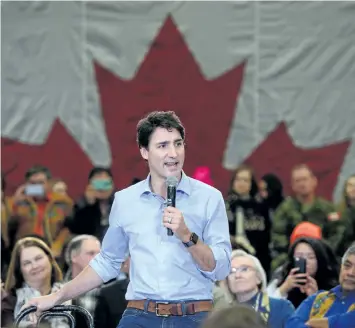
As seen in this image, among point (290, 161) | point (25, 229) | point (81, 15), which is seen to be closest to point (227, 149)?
point (290, 161)

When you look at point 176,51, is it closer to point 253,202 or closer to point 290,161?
point 290,161

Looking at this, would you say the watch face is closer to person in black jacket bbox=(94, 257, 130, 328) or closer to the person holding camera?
person in black jacket bbox=(94, 257, 130, 328)

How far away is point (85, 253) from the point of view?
24.2ft

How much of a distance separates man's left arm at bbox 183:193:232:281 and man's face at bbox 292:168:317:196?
4888 mm

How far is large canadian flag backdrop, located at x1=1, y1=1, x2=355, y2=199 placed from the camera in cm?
1174

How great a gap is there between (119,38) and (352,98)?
280 centimetres

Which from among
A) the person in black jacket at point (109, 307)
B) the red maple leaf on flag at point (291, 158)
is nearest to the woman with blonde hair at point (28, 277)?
the person in black jacket at point (109, 307)

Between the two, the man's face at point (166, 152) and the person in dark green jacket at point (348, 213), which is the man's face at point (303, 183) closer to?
the person in dark green jacket at point (348, 213)

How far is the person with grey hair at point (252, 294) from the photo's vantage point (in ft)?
21.9

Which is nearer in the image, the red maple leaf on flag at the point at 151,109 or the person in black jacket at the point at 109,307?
the person in black jacket at the point at 109,307

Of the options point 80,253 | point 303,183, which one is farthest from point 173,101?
point 80,253

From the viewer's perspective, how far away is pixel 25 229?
9266 millimetres

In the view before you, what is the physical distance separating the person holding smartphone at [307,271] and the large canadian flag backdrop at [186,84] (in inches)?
176

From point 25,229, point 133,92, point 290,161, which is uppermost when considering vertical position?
point 133,92
